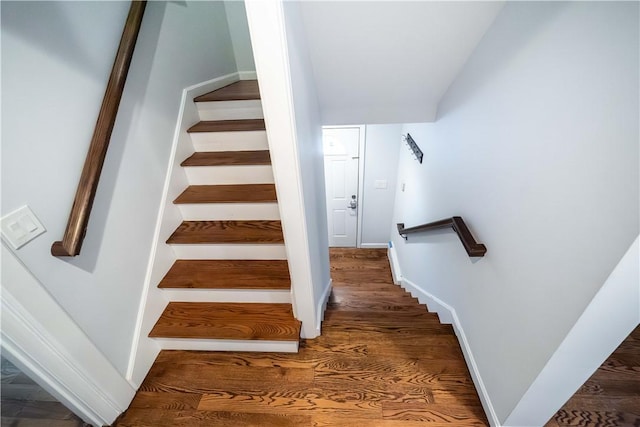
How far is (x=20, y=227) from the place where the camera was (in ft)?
2.75

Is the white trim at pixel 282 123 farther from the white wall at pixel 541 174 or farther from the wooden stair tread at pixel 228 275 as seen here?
the white wall at pixel 541 174

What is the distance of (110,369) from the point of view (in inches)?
44.1

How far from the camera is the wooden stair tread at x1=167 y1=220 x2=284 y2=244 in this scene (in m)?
1.61

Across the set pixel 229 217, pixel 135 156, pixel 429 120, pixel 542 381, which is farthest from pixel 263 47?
pixel 429 120

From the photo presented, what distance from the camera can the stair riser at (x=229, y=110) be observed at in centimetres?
203

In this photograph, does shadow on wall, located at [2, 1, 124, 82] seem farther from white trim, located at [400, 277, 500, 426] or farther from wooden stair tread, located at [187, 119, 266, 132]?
white trim, located at [400, 277, 500, 426]

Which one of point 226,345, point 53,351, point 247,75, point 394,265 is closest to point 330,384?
point 226,345

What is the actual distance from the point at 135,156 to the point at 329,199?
285 cm

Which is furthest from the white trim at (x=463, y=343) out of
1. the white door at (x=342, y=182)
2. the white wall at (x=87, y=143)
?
the white door at (x=342, y=182)

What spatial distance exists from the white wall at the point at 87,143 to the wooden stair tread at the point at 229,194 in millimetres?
220

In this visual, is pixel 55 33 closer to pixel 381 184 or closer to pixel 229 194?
pixel 229 194

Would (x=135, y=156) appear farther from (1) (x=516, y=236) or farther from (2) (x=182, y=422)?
(1) (x=516, y=236)

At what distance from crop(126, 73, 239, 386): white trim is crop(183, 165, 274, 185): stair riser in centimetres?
8

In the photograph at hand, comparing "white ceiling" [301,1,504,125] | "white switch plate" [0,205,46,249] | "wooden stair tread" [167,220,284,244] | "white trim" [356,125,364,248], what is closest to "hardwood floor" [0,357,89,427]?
"white switch plate" [0,205,46,249]
